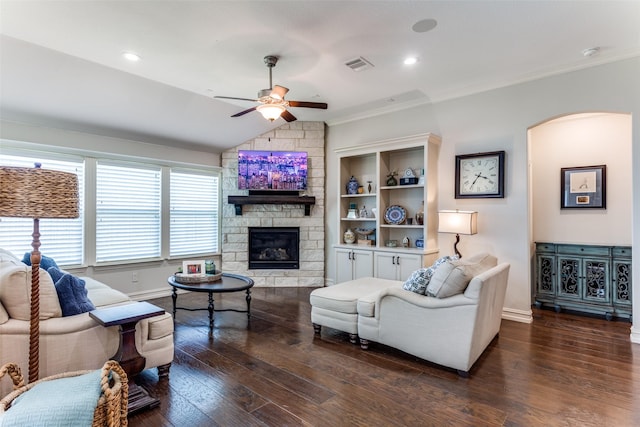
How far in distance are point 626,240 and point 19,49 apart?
282 inches

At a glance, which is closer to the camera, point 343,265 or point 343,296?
point 343,296

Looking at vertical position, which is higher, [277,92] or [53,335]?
[277,92]

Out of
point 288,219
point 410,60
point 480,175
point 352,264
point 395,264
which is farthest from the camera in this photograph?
point 288,219

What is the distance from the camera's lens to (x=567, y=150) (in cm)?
461

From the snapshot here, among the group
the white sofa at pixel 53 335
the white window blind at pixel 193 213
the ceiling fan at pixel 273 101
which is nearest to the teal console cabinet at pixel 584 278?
the ceiling fan at pixel 273 101

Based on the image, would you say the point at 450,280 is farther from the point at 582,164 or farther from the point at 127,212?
the point at 127,212

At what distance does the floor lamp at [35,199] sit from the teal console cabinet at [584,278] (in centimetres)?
525

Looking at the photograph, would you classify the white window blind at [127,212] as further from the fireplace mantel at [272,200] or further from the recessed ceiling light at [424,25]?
the recessed ceiling light at [424,25]

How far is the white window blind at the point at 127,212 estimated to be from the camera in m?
4.89

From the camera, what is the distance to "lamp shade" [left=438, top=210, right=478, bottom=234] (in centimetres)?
Answer: 415

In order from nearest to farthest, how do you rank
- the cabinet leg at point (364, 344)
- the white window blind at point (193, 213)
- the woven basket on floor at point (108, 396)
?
the woven basket on floor at point (108, 396), the cabinet leg at point (364, 344), the white window blind at point (193, 213)

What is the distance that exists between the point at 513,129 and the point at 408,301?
2.78 meters

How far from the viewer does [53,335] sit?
7.30 feet

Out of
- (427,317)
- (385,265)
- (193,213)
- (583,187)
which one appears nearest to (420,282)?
(427,317)
